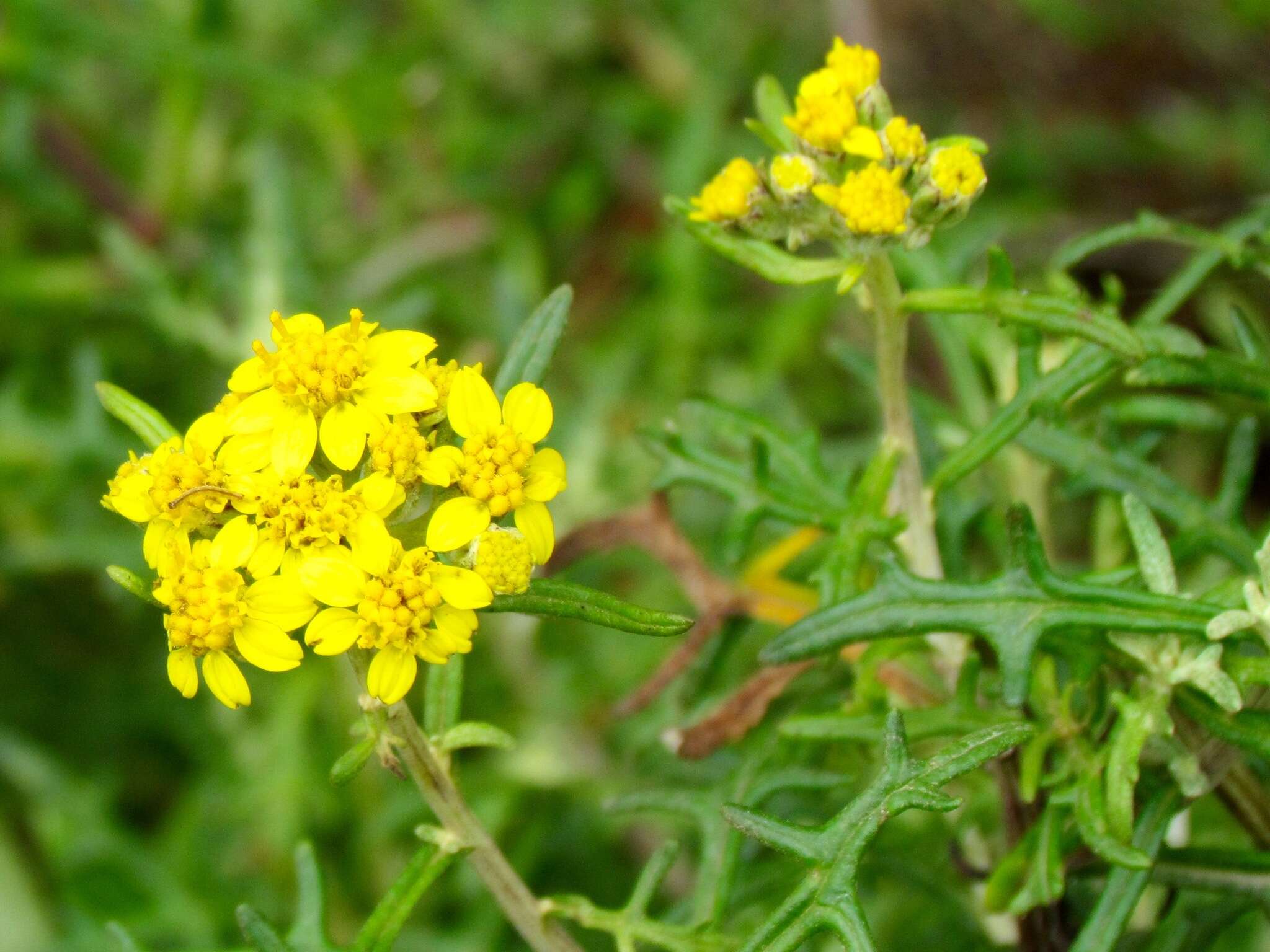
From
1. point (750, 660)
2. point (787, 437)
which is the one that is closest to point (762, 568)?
point (787, 437)

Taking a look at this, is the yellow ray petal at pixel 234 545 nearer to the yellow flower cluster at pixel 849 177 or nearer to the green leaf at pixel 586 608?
the green leaf at pixel 586 608

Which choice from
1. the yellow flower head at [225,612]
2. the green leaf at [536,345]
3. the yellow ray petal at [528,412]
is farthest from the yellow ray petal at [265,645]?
Result: the green leaf at [536,345]

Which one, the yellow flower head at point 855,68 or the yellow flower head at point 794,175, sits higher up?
the yellow flower head at point 855,68

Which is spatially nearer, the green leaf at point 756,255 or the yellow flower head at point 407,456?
the yellow flower head at point 407,456

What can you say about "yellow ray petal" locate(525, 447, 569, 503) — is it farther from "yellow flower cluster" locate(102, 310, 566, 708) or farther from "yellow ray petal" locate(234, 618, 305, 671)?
"yellow ray petal" locate(234, 618, 305, 671)

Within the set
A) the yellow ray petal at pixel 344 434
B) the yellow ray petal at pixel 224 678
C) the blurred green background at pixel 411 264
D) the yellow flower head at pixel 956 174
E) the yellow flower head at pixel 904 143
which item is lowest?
the yellow ray petal at pixel 224 678

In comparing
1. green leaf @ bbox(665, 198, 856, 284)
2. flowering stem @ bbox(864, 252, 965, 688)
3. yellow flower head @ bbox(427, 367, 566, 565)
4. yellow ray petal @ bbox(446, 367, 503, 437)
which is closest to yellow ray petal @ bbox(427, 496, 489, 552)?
yellow flower head @ bbox(427, 367, 566, 565)

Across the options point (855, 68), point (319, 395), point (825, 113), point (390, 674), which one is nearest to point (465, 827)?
point (390, 674)
